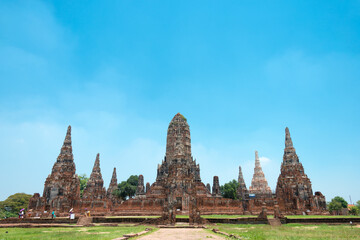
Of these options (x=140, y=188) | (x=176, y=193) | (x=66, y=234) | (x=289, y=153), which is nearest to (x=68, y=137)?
(x=140, y=188)

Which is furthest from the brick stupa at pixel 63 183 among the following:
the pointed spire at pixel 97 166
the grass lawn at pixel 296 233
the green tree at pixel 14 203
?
the grass lawn at pixel 296 233

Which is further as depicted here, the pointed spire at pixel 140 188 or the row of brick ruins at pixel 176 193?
the pointed spire at pixel 140 188

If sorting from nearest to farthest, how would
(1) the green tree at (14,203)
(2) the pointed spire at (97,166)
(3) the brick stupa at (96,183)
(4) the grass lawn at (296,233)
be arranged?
(4) the grass lawn at (296,233) → (3) the brick stupa at (96,183) → (2) the pointed spire at (97,166) → (1) the green tree at (14,203)

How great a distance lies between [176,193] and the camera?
118ft

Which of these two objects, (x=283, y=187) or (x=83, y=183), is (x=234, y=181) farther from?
(x=83, y=183)

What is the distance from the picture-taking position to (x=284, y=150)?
1881 inches

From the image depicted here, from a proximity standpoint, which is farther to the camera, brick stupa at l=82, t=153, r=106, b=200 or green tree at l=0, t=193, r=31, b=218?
green tree at l=0, t=193, r=31, b=218

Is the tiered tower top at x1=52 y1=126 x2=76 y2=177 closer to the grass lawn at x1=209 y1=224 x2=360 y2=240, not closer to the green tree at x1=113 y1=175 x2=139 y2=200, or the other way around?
the green tree at x1=113 y1=175 x2=139 y2=200

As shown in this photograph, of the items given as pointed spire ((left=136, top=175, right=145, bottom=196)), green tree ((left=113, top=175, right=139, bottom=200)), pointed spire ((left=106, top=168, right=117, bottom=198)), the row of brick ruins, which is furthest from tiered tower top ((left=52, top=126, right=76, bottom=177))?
green tree ((left=113, top=175, right=139, bottom=200))

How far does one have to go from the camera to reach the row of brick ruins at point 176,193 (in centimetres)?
3684

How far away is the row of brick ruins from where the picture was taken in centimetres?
3684

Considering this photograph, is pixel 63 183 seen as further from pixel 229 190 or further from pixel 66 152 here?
pixel 229 190

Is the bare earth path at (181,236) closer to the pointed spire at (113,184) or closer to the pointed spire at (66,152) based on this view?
the pointed spire at (66,152)

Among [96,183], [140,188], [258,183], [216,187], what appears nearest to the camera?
[216,187]
